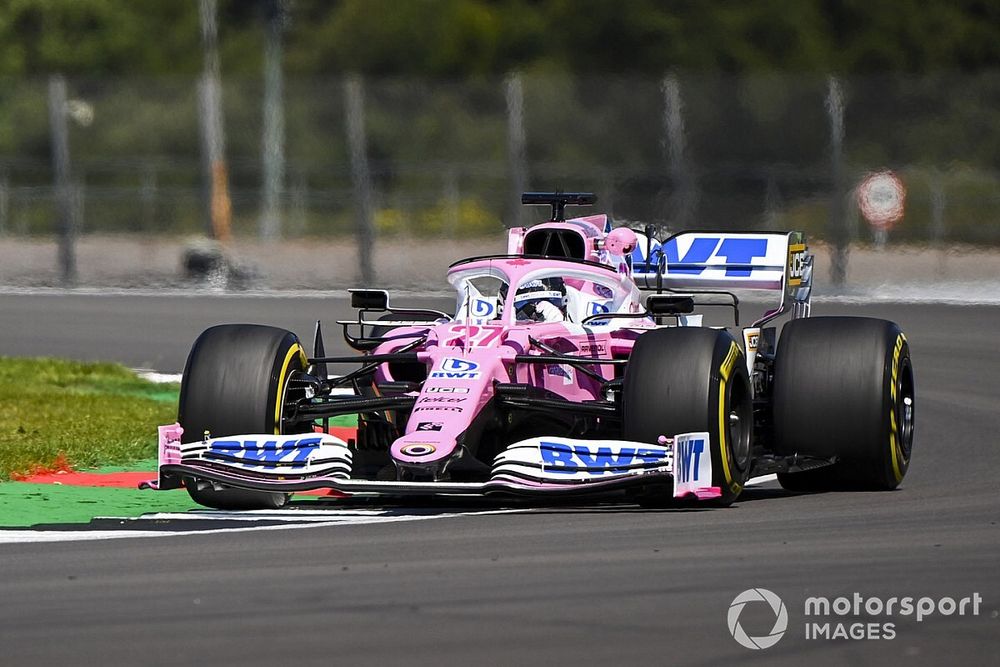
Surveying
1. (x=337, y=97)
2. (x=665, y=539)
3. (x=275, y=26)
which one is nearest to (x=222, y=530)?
(x=665, y=539)

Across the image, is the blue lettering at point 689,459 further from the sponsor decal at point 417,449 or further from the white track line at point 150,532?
the sponsor decal at point 417,449

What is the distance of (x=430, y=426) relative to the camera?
30.7 feet

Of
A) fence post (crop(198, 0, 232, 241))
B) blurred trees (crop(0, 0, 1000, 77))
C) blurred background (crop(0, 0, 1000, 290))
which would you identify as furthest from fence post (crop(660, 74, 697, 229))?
fence post (crop(198, 0, 232, 241))

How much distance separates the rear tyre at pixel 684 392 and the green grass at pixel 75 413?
3.83 metres

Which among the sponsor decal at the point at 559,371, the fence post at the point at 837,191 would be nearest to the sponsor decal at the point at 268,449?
the sponsor decal at the point at 559,371

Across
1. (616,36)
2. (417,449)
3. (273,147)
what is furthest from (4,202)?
(417,449)

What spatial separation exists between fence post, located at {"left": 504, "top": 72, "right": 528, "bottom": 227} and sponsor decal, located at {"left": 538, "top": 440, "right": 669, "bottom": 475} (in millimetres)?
19318

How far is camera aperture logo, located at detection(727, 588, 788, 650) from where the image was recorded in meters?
6.43

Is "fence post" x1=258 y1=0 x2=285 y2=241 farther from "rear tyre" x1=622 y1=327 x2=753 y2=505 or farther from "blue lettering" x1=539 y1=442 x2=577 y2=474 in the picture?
"blue lettering" x1=539 y1=442 x2=577 y2=474

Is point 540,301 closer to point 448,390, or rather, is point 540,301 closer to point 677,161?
point 448,390

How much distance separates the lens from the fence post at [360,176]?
28688 mm

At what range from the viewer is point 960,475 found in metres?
11.3

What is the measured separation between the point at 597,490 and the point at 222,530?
1720 mm

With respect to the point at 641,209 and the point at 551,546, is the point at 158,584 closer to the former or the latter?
the point at 551,546
